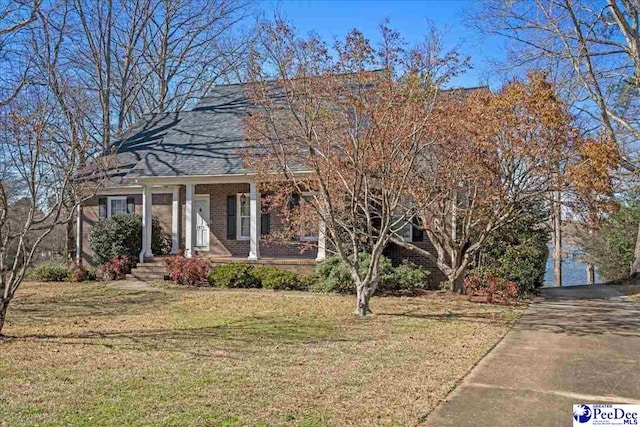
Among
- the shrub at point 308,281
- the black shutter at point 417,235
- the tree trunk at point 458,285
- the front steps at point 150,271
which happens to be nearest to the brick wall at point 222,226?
the front steps at point 150,271

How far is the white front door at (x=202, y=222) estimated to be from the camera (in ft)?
66.5

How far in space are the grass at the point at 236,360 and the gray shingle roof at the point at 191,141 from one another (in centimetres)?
646

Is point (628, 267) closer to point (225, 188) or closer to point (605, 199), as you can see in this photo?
point (605, 199)

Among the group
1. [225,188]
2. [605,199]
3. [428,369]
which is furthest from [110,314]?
[605,199]

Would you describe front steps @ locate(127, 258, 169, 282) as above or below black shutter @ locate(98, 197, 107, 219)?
below

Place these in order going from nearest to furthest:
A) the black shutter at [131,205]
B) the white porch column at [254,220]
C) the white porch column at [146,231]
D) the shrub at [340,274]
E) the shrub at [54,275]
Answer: the shrub at [340,274] < the white porch column at [254,220] < the white porch column at [146,231] < the shrub at [54,275] < the black shutter at [131,205]

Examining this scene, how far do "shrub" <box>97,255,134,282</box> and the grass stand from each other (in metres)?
5.06

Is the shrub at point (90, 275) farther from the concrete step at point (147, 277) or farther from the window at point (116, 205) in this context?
the window at point (116, 205)

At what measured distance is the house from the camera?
17.4m

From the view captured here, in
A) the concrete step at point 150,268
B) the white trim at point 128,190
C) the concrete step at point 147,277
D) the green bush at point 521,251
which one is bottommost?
the concrete step at point 147,277

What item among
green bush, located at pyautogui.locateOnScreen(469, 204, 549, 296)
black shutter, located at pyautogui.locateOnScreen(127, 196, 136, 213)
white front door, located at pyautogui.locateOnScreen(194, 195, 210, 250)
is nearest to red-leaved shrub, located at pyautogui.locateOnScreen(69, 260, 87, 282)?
black shutter, located at pyautogui.locateOnScreen(127, 196, 136, 213)

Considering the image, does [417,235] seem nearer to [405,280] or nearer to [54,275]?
[405,280]

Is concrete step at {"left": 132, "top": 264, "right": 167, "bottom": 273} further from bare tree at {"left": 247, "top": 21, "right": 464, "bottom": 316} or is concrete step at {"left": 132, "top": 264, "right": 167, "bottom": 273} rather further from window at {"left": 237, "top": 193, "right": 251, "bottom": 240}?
bare tree at {"left": 247, "top": 21, "right": 464, "bottom": 316}

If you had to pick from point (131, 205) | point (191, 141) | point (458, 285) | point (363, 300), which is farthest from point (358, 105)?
point (131, 205)
